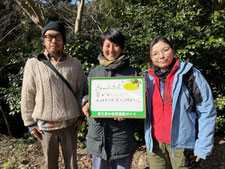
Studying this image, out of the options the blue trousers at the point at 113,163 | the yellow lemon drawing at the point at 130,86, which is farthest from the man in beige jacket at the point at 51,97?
the yellow lemon drawing at the point at 130,86

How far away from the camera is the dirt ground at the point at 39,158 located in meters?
3.21

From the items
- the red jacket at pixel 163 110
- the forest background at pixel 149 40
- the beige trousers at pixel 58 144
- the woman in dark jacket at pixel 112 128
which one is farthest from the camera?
the forest background at pixel 149 40

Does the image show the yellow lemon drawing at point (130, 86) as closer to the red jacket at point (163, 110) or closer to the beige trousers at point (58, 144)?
the red jacket at point (163, 110)

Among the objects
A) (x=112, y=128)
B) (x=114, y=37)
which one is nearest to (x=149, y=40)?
(x=114, y=37)

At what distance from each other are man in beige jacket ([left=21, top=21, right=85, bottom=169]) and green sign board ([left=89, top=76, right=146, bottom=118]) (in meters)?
0.32

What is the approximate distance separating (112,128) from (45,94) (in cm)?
Result: 83

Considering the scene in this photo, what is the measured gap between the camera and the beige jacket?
183 cm

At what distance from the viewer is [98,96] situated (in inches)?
71.0

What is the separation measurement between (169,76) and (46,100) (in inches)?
52.9

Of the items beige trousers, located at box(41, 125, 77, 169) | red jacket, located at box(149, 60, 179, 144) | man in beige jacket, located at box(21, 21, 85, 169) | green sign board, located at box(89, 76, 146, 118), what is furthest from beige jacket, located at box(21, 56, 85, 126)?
red jacket, located at box(149, 60, 179, 144)

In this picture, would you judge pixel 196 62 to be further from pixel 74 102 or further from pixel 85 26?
pixel 85 26

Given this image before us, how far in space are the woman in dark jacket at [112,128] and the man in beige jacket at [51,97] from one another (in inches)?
10.2

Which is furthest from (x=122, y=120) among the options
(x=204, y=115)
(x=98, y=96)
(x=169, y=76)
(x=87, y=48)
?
(x=87, y=48)

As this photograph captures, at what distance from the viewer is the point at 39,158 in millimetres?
3486
